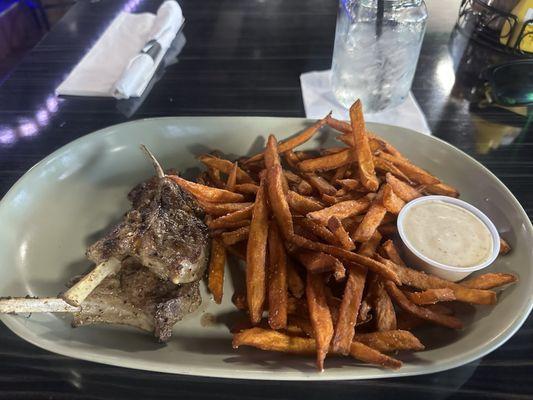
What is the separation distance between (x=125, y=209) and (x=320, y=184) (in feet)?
3.17

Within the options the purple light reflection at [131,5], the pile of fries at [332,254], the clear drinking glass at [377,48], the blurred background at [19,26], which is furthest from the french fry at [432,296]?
the blurred background at [19,26]

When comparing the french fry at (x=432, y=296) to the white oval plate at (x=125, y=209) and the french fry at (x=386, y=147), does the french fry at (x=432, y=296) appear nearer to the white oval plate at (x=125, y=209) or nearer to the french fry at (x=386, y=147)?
the white oval plate at (x=125, y=209)

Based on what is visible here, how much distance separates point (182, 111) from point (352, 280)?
1.77 metres

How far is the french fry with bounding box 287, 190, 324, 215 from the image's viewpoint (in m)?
1.65

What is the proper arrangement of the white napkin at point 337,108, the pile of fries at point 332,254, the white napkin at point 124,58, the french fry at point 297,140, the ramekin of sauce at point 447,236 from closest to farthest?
the pile of fries at point 332,254, the ramekin of sauce at point 447,236, the french fry at point 297,140, the white napkin at point 337,108, the white napkin at point 124,58

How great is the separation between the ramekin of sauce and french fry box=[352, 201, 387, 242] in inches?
6.4

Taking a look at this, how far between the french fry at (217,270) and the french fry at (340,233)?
0.49 m

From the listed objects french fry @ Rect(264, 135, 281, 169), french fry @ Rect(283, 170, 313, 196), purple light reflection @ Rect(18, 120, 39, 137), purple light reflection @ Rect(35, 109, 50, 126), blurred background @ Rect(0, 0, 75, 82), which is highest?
french fry @ Rect(264, 135, 281, 169)

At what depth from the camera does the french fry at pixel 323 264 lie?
1398 mm

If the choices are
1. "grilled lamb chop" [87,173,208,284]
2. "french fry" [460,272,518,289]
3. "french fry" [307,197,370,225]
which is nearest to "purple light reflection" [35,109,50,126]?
"grilled lamb chop" [87,173,208,284]

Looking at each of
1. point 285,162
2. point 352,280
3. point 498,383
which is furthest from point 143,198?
point 498,383

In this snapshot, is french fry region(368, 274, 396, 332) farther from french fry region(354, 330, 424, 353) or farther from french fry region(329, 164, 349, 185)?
french fry region(329, 164, 349, 185)

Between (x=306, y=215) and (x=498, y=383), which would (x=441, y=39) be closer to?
(x=306, y=215)

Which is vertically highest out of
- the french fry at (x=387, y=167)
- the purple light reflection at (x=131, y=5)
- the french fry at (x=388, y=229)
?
the french fry at (x=387, y=167)
